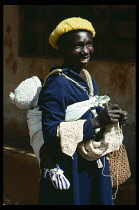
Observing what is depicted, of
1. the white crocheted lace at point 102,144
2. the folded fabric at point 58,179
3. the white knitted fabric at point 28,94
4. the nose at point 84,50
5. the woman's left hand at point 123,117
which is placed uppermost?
the nose at point 84,50

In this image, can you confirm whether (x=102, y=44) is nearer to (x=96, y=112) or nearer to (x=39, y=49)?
(x=39, y=49)

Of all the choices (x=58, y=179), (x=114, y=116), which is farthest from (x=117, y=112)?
(x=58, y=179)

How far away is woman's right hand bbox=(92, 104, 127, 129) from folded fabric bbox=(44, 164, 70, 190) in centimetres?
40

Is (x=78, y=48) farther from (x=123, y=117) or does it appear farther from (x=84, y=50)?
(x=123, y=117)

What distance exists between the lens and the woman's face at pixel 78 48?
8.93 ft

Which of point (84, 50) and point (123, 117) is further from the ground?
point (84, 50)

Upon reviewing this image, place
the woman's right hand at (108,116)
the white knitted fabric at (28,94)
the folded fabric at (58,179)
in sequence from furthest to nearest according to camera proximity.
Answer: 1. the white knitted fabric at (28,94)
2. the folded fabric at (58,179)
3. the woman's right hand at (108,116)

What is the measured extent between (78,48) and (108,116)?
0.52 meters

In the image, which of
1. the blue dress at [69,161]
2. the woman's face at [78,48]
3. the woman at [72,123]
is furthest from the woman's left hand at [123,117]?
the woman's face at [78,48]

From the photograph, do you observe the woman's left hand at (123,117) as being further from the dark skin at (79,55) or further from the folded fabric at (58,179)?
the folded fabric at (58,179)

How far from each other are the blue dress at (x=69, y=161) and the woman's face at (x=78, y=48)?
94 millimetres

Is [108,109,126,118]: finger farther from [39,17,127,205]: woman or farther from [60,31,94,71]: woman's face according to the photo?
[60,31,94,71]: woman's face

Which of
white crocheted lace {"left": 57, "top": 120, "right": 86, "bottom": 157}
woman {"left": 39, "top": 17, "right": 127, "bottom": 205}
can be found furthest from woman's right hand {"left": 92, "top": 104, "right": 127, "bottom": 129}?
white crocheted lace {"left": 57, "top": 120, "right": 86, "bottom": 157}

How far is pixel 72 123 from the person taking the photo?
2.64 m
